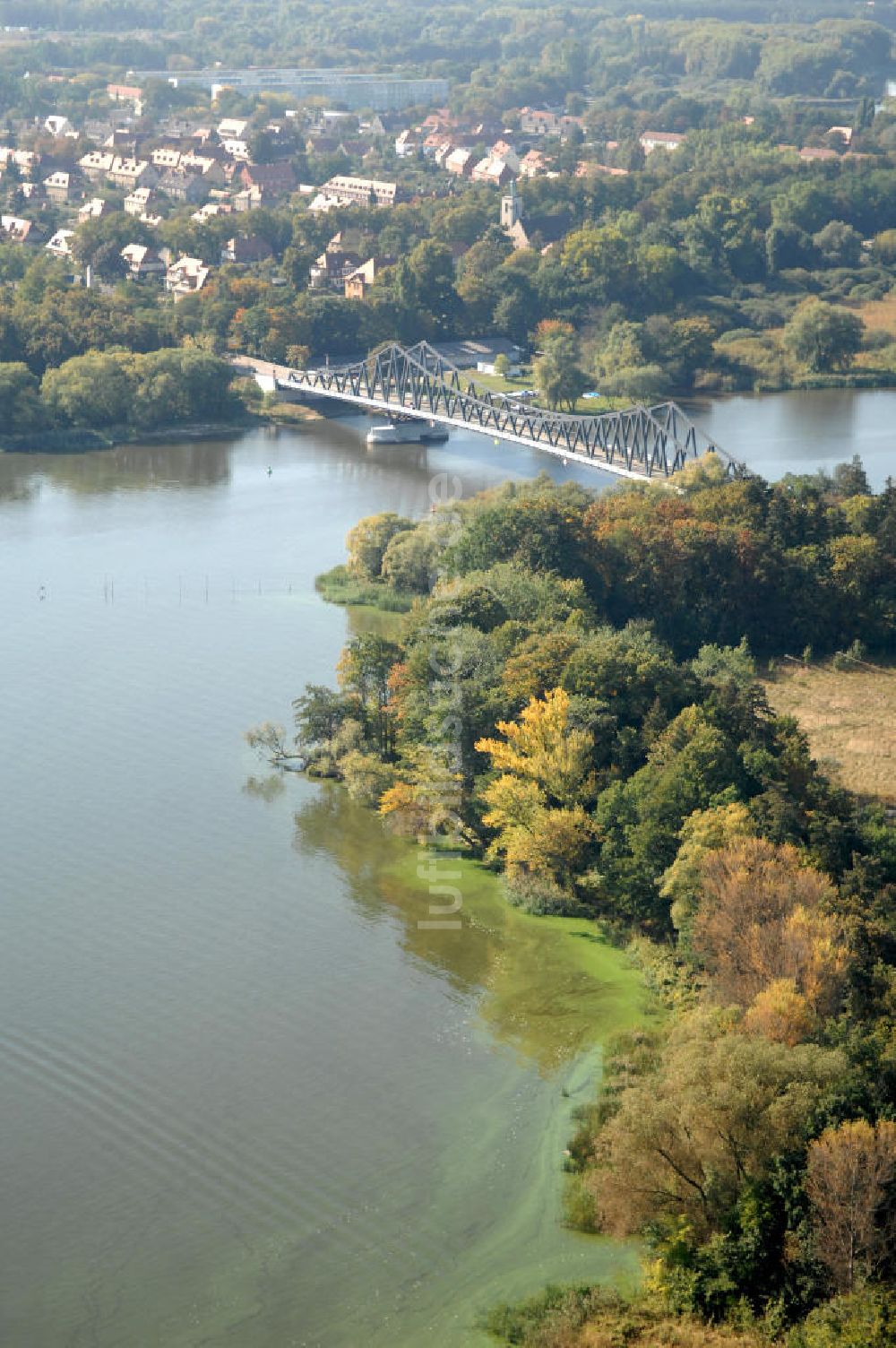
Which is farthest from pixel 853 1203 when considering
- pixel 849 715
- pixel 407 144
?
pixel 407 144

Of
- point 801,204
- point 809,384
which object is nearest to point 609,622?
point 809,384

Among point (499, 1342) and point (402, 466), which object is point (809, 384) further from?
point (499, 1342)

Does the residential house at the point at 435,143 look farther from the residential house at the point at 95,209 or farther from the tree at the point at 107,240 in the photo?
the tree at the point at 107,240

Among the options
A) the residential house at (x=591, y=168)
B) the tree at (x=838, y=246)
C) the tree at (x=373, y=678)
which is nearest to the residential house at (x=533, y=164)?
the residential house at (x=591, y=168)

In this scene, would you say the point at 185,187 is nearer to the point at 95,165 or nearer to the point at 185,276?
the point at 95,165

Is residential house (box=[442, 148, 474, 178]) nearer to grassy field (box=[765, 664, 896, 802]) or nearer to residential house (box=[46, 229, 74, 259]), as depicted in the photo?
residential house (box=[46, 229, 74, 259])

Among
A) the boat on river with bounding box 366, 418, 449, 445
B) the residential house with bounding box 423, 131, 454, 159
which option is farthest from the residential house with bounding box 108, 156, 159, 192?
the boat on river with bounding box 366, 418, 449, 445
